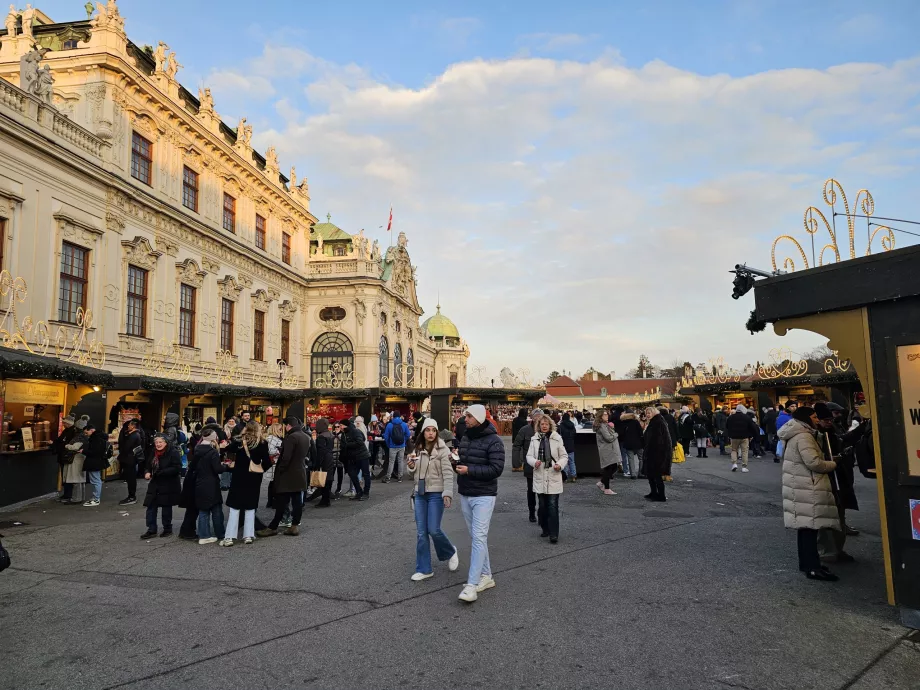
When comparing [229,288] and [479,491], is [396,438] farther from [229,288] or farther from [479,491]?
[229,288]

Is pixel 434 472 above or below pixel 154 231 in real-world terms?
below

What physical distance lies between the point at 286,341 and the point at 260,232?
6.74m

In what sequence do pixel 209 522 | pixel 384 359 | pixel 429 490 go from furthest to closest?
pixel 384 359, pixel 209 522, pixel 429 490

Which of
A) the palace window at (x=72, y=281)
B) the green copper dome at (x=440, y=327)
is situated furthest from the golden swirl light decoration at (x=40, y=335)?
the green copper dome at (x=440, y=327)

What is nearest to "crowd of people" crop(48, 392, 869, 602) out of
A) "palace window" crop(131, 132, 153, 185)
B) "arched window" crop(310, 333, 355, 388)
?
"palace window" crop(131, 132, 153, 185)

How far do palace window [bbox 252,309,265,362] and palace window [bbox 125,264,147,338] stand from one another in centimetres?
889

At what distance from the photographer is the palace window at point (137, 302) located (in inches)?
853

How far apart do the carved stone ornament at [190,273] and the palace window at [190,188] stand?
272 centimetres

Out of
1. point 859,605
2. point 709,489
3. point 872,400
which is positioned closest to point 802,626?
point 859,605

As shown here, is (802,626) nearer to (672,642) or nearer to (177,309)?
(672,642)

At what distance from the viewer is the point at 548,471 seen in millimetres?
7812

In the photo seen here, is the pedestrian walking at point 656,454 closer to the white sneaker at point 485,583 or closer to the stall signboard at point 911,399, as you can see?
the white sneaker at point 485,583

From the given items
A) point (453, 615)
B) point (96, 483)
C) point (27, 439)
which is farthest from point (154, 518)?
point (27, 439)

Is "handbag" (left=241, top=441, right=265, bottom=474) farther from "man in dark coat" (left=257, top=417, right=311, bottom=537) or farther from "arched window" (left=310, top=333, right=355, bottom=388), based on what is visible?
"arched window" (left=310, top=333, right=355, bottom=388)
